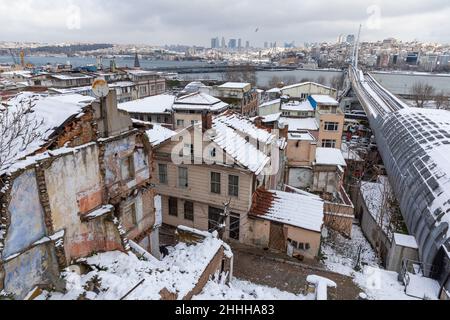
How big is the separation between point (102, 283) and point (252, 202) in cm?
1085

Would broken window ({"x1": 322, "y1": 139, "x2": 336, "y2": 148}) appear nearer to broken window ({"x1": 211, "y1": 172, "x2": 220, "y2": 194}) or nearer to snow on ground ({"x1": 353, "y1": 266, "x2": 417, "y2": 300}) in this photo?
broken window ({"x1": 211, "y1": 172, "x2": 220, "y2": 194})

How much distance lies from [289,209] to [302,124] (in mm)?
21294

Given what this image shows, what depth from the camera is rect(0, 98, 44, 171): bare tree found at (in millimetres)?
8680

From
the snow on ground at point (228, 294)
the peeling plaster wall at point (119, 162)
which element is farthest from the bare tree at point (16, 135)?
the snow on ground at point (228, 294)

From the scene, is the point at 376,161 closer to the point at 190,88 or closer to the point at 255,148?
the point at 255,148

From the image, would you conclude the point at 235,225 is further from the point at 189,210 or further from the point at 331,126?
the point at 331,126

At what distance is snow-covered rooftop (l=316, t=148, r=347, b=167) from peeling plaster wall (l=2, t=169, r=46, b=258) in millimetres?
23651

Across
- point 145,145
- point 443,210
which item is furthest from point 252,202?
point 443,210

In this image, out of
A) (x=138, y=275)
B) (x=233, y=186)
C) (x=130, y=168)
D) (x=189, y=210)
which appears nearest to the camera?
(x=138, y=275)

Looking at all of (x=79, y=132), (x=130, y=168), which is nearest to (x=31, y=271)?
(x=79, y=132)

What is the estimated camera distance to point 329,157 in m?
29.5

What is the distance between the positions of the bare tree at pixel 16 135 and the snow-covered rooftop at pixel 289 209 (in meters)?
12.3

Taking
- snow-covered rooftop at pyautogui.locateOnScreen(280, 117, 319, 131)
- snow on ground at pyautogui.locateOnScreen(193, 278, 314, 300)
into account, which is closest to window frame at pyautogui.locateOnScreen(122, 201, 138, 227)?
snow on ground at pyautogui.locateOnScreen(193, 278, 314, 300)
